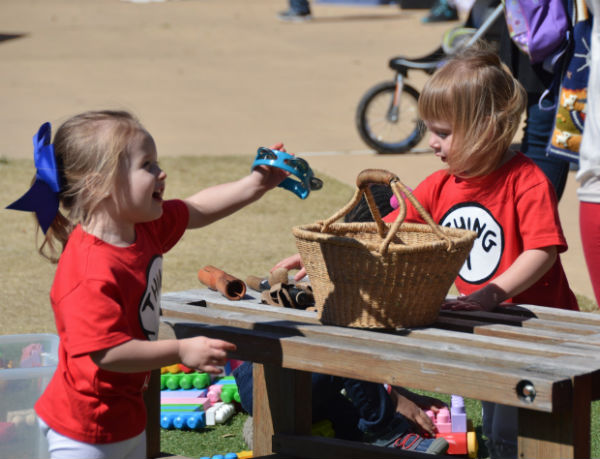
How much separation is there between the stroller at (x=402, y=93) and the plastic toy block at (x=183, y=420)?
5.48 m

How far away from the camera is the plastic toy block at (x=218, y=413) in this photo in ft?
13.8

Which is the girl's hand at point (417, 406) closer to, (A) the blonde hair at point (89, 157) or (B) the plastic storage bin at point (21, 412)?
(B) the plastic storage bin at point (21, 412)

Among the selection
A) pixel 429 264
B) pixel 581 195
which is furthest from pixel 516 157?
pixel 429 264

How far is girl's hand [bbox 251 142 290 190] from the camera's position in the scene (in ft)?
10.3

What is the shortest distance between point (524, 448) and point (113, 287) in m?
1.08

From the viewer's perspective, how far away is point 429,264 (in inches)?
110

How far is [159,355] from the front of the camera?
2602mm

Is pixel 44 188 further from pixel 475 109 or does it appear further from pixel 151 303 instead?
pixel 475 109

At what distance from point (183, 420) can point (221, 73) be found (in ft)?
42.1

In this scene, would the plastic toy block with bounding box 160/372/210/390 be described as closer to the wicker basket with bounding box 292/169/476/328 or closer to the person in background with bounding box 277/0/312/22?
the wicker basket with bounding box 292/169/476/328

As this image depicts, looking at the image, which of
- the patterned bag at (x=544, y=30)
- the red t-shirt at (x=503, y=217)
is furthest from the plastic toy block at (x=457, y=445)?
the patterned bag at (x=544, y=30)

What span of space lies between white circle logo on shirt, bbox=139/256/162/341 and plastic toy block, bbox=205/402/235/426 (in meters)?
1.43

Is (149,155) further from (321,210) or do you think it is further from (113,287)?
(321,210)

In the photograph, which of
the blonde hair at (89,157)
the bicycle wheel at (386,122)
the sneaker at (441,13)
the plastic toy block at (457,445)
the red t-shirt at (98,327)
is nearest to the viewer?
the red t-shirt at (98,327)
